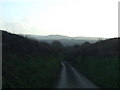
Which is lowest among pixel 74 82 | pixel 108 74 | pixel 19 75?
pixel 74 82

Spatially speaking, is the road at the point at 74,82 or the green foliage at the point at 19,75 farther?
the road at the point at 74,82

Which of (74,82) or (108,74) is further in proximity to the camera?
(108,74)

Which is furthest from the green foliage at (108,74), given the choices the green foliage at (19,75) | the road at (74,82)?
the green foliage at (19,75)

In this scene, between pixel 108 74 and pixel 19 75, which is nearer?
pixel 19 75

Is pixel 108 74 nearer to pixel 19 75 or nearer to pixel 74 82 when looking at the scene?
pixel 74 82

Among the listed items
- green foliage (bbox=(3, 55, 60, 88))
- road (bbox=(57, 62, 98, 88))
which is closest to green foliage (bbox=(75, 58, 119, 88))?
road (bbox=(57, 62, 98, 88))

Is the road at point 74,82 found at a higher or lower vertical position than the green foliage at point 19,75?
lower

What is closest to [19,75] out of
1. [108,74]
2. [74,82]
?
[74,82]

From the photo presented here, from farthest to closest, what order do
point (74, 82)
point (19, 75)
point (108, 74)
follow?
point (108, 74) → point (74, 82) → point (19, 75)

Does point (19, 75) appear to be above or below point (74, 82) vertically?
above

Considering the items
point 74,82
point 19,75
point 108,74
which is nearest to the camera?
point 19,75

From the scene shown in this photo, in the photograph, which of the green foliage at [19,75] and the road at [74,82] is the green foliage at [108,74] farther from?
the green foliage at [19,75]

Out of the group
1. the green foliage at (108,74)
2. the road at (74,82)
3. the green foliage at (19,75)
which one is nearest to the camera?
the green foliage at (19,75)

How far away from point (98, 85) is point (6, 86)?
467 inches
